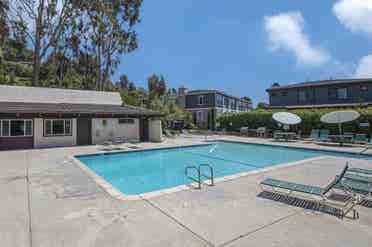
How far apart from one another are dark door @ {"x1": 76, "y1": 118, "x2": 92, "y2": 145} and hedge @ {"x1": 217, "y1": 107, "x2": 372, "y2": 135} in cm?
1583

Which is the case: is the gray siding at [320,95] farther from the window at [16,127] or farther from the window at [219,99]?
the window at [16,127]

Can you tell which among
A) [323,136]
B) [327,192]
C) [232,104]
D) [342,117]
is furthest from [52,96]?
[232,104]

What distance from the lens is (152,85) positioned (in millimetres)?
47375

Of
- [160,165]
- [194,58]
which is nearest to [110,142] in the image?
[160,165]

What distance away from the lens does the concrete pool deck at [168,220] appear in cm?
301

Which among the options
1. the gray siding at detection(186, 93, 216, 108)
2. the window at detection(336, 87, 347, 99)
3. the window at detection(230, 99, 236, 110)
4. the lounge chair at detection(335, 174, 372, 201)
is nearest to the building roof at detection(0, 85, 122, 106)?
the gray siding at detection(186, 93, 216, 108)

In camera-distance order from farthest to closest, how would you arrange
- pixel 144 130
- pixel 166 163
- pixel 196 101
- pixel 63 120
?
pixel 196 101 < pixel 144 130 < pixel 63 120 < pixel 166 163

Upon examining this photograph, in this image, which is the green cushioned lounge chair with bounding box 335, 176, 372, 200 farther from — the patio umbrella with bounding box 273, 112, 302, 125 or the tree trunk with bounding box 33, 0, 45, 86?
the tree trunk with bounding box 33, 0, 45, 86

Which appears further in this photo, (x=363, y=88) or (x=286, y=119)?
(x=363, y=88)

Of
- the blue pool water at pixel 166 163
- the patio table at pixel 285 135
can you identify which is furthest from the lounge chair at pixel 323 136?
the blue pool water at pixel 166 163

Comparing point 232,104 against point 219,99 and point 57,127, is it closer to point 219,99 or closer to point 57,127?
point 219,99

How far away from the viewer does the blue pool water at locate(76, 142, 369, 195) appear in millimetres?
7836

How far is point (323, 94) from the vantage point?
24734mm

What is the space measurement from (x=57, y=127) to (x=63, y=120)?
1.96ft
